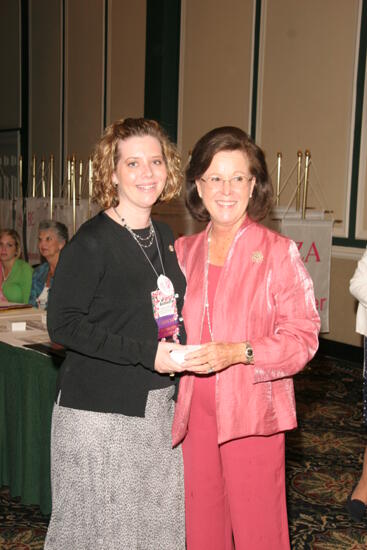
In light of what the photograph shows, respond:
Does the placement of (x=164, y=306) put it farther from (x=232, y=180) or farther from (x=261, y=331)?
(x=232, y=180)

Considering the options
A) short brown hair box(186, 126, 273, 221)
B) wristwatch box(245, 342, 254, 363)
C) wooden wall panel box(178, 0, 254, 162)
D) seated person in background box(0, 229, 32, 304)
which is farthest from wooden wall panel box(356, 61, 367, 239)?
wristwatch box(245, 342, 254, 363)

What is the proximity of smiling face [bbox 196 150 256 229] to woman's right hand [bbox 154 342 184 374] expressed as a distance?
450mm

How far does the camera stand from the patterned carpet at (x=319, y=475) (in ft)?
9.77

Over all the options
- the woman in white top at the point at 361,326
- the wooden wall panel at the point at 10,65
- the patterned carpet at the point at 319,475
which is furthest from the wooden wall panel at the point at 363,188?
the wooden wall panel at the point at 10,65

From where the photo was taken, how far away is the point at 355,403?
5.02m

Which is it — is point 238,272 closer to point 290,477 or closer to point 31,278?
point 290,477

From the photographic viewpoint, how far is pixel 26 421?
3004 mm

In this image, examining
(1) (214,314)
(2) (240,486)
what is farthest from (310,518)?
(1) (214,314)

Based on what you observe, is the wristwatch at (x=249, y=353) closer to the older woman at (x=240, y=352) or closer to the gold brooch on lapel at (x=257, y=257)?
the older woman at (x=240, y=352)

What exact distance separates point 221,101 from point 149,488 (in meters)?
6.36

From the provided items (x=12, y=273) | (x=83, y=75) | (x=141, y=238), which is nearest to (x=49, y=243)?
(x=12, y=273)

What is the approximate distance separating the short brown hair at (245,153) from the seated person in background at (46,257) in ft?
8.12

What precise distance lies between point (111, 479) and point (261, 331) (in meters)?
0.59

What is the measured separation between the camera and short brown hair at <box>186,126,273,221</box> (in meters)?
1.99
